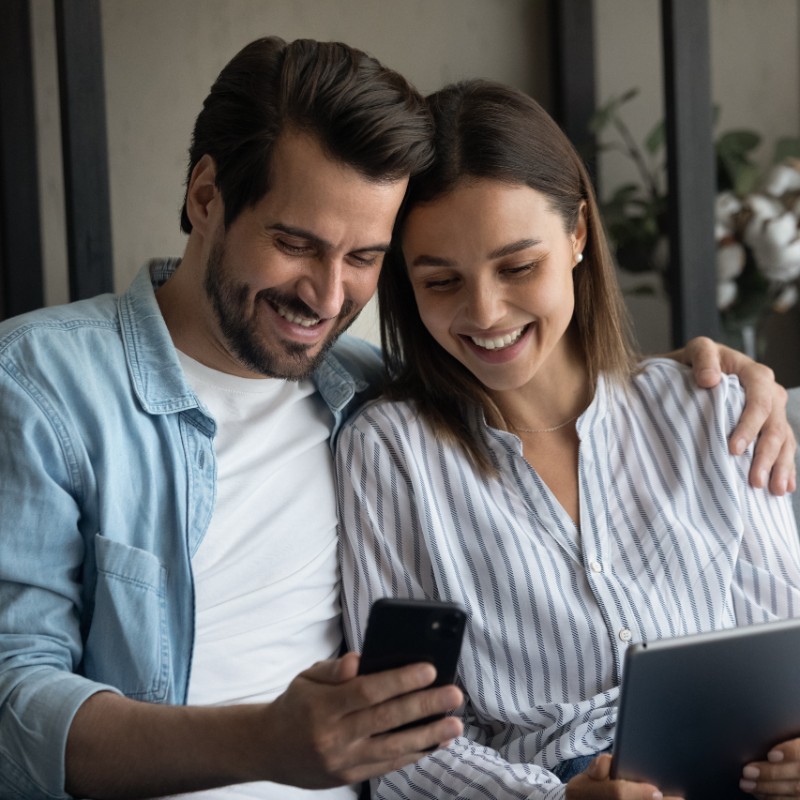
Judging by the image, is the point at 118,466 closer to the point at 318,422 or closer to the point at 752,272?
the point at 318,422

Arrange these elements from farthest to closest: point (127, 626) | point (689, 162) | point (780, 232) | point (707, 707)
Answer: point (780, 232), point (689, 162), point (127, 626), point (707, 707)

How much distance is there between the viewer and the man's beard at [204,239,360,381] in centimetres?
146

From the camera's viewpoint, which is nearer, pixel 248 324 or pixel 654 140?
pixel 248 324

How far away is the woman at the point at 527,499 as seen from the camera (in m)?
1.44

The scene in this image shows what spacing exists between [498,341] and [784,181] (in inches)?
57.6

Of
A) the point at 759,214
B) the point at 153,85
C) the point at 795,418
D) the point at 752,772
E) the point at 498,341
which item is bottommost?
the point at 752,772

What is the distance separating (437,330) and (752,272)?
143cm

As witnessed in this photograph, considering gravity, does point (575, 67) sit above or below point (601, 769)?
above

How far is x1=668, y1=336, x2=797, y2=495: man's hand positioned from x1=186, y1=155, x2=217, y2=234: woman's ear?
28.7 inches

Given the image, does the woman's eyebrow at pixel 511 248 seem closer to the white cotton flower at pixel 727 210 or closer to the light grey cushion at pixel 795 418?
the light grey cushion at pixel 795 418

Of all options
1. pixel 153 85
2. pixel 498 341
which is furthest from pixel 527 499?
pixel 153 85

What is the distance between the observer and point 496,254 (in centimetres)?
146

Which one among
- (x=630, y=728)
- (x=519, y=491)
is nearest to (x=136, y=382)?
(x=519, y=491)

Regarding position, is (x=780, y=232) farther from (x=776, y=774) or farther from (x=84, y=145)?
(x=776, y=774)
